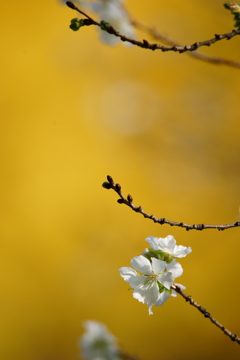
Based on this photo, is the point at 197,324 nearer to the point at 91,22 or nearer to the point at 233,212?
the point at 233,212

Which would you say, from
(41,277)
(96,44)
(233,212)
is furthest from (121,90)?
(41,277)

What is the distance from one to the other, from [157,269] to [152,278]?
0.10ft

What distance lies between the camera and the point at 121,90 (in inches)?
136

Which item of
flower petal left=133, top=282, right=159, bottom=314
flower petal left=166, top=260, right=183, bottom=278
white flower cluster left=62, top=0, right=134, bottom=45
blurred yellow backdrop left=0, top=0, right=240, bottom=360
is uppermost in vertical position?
blurred yellow backdrop left=0, top=0, right=240, bottom=360

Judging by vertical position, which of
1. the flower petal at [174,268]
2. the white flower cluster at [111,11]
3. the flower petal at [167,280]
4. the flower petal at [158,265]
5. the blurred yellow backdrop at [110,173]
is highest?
the blurred yellow backdrop at [110,173]

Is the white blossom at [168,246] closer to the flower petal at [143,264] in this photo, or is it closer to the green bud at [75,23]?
the flower petal at [143,264]

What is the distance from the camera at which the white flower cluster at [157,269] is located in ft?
2.36

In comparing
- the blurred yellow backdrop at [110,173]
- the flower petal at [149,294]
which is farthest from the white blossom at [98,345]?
the blurred yellow backdrop at [110,173]

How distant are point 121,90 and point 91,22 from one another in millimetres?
2746

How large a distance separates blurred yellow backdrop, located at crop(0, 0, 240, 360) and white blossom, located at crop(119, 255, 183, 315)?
240 cm

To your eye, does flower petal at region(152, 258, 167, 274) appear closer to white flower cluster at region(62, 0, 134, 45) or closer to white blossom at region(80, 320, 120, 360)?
white blossom at region(80, 320, 120, 360)

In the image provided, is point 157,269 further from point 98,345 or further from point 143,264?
point 98,345

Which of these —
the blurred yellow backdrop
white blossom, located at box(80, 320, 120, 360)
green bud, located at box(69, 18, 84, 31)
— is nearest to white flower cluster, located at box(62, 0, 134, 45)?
green bud, located at box(69, 18, 84, 31)

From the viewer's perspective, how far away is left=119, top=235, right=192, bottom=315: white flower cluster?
2.36 feet
